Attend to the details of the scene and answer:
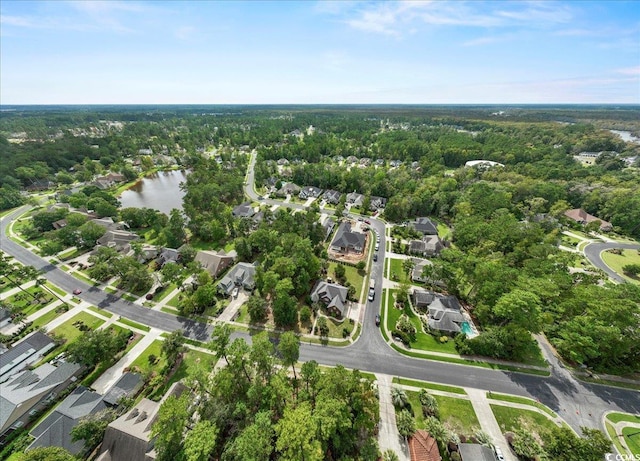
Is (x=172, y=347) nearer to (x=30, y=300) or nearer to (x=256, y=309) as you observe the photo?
(x=256, y=309)

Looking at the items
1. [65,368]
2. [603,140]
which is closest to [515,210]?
[65,368]

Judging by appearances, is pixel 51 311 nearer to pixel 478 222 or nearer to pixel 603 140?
pixel 478 222

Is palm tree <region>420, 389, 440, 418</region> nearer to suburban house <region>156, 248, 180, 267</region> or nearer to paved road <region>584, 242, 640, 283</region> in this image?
suburban house <region>156, 248, 180, 267</region>

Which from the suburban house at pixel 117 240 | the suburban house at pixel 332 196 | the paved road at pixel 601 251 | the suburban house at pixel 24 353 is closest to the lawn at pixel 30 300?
the suburban house at pixel 24 353

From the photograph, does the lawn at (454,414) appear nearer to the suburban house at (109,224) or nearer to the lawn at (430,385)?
the lawn at (430,385)

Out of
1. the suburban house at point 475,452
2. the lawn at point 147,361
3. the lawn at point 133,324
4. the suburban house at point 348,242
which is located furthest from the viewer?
the suburban house at point 348,242

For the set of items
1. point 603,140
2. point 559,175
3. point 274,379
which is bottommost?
point 274,379
